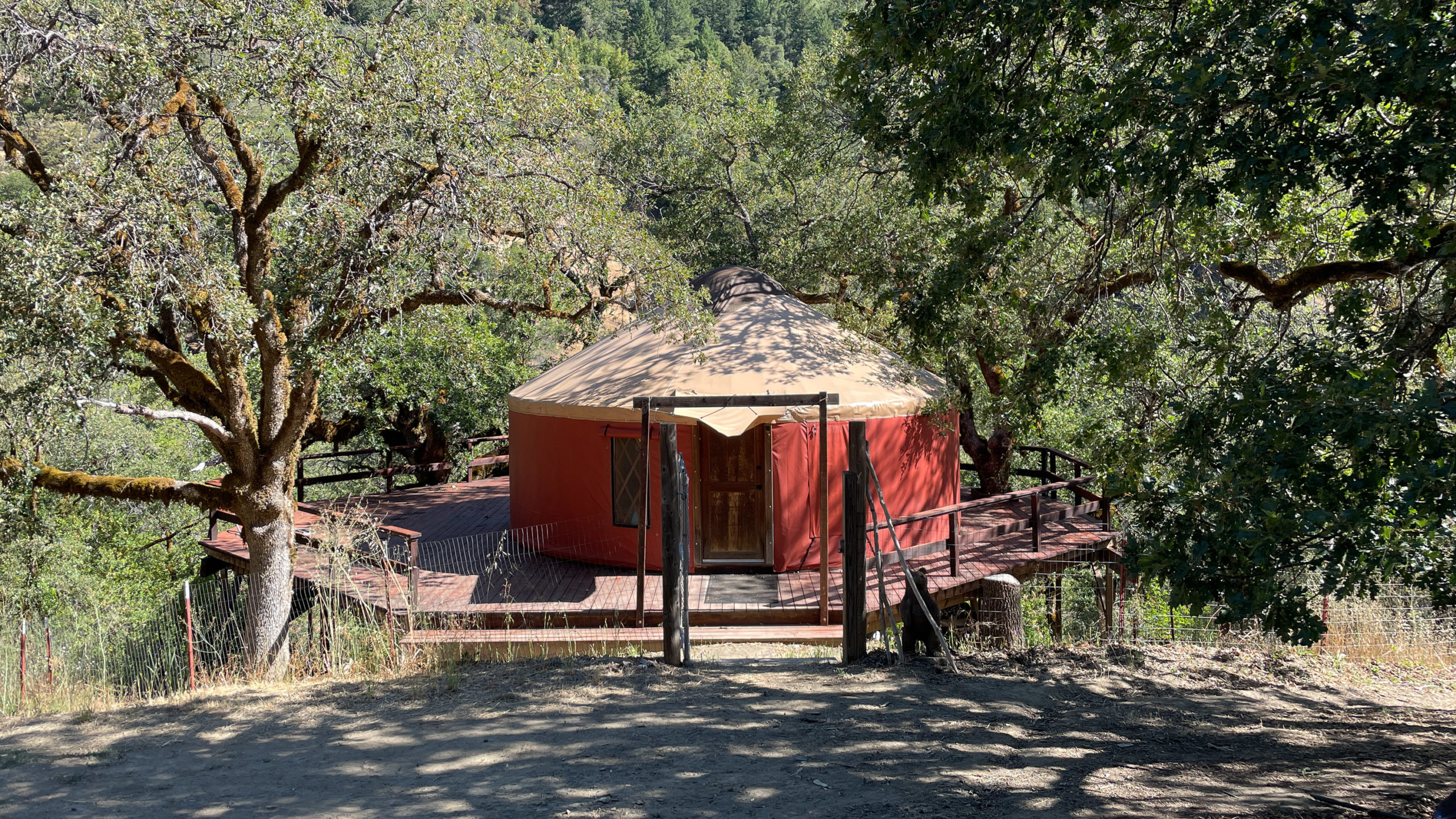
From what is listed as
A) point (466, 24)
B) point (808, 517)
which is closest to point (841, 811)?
point (808, 517)

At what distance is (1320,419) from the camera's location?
11.4 ft

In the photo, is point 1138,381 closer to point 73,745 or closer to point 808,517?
point 808,517

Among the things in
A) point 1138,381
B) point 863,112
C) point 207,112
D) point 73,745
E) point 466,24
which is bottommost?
point 73,745

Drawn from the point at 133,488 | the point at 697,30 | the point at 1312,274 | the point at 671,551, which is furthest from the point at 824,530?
the point at 697,30

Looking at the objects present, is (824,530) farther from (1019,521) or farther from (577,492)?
(1019,521)

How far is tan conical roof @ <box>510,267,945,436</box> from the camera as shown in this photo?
9.52 metres

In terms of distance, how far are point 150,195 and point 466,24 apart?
451 cm

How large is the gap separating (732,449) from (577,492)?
1688 millimetres

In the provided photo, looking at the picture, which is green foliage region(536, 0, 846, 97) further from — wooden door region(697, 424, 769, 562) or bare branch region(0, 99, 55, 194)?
bare branch region(0, 99, 55, 194)

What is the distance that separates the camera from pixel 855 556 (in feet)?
20.4

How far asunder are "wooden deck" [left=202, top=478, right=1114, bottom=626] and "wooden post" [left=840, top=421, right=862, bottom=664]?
1473mm

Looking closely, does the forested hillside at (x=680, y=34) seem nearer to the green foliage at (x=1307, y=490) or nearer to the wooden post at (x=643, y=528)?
the wooden post at (x=643, y=528)

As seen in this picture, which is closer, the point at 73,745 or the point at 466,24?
the point at 73,745

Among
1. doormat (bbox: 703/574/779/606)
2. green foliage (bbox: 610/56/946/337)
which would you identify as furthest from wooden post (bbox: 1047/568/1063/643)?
green foliage (bbox: 610/56/946/337)
